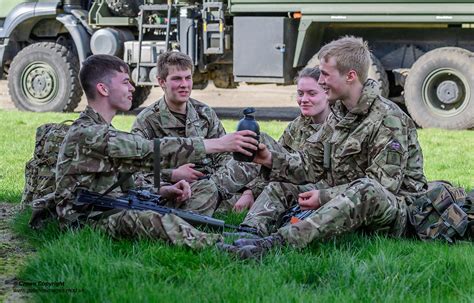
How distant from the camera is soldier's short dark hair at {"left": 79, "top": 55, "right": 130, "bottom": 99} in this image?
6.10m

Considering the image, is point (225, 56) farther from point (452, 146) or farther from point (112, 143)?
point (112, 143)

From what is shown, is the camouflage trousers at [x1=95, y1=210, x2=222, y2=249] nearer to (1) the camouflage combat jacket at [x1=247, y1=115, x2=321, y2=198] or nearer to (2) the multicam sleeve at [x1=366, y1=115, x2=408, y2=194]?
(2) the multicam sleeve at [x1=366, y1=115, x2=408, y2=194]

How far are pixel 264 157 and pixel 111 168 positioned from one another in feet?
3.26

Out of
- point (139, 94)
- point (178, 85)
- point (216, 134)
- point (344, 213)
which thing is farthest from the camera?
point (139, 94)

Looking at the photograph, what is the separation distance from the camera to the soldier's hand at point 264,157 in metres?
6.27

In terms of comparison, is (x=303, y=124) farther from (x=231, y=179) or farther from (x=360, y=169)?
(x=360, y=169)

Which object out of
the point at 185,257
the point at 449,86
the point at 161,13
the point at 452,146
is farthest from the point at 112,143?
the point at 161,13

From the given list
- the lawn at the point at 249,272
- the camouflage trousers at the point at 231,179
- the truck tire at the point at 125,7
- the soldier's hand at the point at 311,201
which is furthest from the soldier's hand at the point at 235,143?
the truck tire at the point at 125,7

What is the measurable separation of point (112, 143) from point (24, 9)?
1149cm

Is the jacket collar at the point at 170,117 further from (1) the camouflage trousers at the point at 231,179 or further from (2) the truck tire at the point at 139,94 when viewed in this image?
(2) the truck tire at the point at 139,94

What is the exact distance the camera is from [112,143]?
5777 millimetres

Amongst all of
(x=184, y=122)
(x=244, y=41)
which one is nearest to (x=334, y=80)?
(x=184, y=122)

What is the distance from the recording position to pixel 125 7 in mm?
16016

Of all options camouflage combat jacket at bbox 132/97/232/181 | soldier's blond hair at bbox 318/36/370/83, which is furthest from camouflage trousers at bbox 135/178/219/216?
soldier's blond hair at bbox 318/36/370/83
